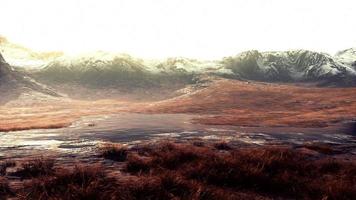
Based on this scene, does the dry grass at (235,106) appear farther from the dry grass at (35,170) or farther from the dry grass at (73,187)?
the dry grass at (73,187)

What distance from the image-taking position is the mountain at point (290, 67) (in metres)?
107

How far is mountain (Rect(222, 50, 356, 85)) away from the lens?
4198 inches

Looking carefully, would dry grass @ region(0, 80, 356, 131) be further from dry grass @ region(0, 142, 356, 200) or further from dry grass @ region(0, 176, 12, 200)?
dry grass @ region(0, 176, 12, 200)

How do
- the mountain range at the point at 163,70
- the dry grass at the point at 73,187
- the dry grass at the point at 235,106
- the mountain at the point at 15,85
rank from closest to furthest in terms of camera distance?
the dry grass at the point at 73,187 → the dry grass at the point at 235,106 → the mountain at the point at 15,85 → the mountain range at the point at 163,70

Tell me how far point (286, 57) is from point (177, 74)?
39.2m

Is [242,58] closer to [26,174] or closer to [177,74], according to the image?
[177,74]

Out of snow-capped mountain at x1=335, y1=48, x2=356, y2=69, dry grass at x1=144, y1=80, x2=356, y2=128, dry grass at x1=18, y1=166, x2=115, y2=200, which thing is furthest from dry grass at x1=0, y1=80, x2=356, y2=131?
snow-capped mountain at x1=335, y1=48, x2=356, y2=69

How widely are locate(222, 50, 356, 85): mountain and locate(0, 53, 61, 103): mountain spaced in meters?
51.2

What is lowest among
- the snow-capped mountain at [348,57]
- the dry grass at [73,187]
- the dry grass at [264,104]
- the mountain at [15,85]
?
the dry grass at [73,187]

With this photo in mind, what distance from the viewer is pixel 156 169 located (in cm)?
1119

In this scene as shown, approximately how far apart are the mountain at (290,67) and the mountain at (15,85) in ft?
168

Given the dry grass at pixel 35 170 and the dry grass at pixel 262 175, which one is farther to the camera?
the dry grass at pixel 35 170


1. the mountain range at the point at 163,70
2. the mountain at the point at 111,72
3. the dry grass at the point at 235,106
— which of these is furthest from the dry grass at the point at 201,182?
the mountain at the point at 111,72

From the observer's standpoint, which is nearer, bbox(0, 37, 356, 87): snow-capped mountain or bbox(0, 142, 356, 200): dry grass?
bbox(0, 142, 356, 200): dry grass
